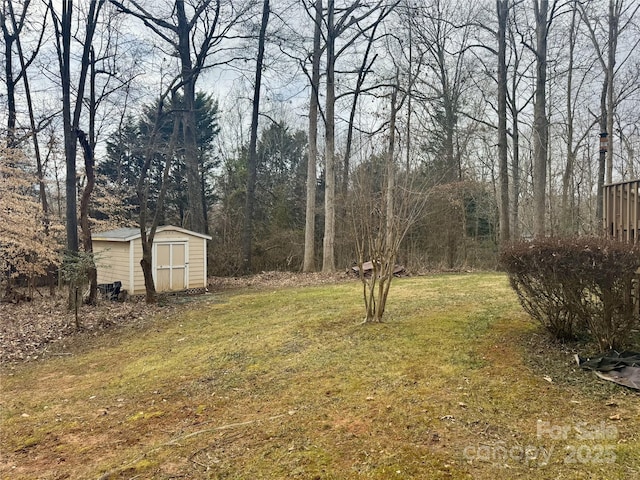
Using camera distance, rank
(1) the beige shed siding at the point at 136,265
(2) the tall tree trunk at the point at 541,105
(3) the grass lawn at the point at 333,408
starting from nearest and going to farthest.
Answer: (3) the grass lawn at the point at 333,408
(1) the beige shed siding at the point at 136,265
(2) the tall tree trunk at the point at 541,105

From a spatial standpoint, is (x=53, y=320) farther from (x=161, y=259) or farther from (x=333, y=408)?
(x=333, y=408)

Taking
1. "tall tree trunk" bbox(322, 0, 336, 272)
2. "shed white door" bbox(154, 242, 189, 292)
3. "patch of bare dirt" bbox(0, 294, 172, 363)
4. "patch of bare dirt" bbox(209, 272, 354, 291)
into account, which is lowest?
"patch of bare dirt" bbox(0, 294, 172, 363)

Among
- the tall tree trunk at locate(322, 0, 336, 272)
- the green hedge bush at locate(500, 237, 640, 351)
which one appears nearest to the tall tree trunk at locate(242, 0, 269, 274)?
the tall tree trunk at locate(322, 0, 336, 272)

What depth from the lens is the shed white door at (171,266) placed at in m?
10.6

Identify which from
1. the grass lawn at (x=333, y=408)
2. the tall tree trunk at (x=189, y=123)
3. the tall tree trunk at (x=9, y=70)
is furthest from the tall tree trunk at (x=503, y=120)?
the tall tree trunk at (x=9, y=70)

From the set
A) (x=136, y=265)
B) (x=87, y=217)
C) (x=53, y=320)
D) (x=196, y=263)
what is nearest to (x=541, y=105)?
(x=196, y=263)

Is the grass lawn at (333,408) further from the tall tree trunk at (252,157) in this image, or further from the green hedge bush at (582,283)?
the tall tree trunk at (252,157)

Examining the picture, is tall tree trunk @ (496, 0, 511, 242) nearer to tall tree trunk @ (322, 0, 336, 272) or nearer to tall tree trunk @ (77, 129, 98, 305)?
tall tree trunk @ (322, 0, 336, 272)

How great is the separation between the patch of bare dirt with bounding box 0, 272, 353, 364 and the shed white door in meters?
0.84

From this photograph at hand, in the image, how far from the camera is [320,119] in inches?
651

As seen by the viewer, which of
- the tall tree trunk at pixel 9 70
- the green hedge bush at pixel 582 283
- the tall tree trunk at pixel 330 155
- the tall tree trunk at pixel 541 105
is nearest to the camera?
the green hedge bush at pixel 582 283

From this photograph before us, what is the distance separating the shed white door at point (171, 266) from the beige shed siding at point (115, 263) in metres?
0.73

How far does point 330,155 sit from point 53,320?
8.49 metres

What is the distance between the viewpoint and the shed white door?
34.7ft
